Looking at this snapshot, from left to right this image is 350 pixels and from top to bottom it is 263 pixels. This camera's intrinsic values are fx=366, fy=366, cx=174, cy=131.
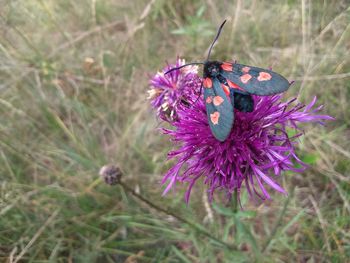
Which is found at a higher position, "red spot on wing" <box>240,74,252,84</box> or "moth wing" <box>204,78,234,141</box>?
"red spot on wing" <box>240,74,252,84</box>

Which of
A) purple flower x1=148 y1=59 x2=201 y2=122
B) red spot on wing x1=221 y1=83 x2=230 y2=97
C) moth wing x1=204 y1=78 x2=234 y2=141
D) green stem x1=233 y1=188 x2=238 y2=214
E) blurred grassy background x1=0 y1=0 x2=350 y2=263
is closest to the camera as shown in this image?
moth wing x1=204 y1=78 x2=234 y2=141

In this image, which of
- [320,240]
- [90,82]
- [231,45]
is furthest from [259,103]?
[90,82]

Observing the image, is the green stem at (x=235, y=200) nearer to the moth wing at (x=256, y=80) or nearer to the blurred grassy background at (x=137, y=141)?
the blurred grassy background at (x=137, y=141)

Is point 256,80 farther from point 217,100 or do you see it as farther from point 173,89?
point 173,89

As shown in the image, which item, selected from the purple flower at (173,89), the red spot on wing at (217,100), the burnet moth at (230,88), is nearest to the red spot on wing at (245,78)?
the burnet moth at (230,88)

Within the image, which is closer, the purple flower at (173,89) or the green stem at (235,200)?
the green stem at (235,200)

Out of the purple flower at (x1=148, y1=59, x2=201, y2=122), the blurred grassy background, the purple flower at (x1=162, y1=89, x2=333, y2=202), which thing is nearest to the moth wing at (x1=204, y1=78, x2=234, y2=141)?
the purple flower at (x1=162, y1=89, x2=333, y2=202)

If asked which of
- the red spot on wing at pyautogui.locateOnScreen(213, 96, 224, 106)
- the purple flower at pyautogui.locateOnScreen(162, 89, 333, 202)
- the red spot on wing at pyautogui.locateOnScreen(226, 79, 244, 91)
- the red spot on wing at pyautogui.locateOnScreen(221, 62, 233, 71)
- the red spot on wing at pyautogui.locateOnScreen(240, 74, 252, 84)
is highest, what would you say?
the red spot on wing at pyautogui.locateOnScreen(221, 62, 233, 71)

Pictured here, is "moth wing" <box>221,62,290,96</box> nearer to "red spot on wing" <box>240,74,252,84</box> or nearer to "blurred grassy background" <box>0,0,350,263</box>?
"red spot on wing" <box>240,74,252,84</box>
